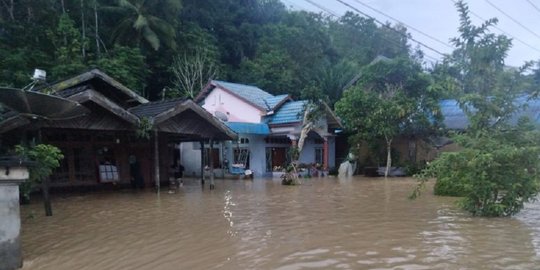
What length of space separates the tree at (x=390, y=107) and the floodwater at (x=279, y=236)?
1110cm

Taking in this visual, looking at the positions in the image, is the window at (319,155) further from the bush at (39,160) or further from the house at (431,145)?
the bush at (39,160)

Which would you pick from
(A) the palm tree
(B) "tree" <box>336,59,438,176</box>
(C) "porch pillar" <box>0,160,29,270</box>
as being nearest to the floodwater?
(C) "porch pillar" <box>0,160,29,270</box>

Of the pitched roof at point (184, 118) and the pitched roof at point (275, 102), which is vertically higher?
the pitched roof at point (275, 102)

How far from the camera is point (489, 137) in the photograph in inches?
365

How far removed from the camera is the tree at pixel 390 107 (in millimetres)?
23328

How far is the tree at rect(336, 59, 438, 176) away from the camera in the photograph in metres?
23.3

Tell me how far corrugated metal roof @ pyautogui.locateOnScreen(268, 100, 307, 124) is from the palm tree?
404 inches

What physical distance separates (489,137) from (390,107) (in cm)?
1396

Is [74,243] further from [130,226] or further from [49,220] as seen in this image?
[49,220]

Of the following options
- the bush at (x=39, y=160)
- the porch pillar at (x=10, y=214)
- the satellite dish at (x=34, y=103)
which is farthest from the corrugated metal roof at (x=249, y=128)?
the porch pillar at (x=10, y=214)

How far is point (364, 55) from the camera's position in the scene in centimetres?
4653

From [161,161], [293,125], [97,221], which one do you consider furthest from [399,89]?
[97,221]

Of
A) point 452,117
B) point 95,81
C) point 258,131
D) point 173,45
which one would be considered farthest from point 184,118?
point 452,117

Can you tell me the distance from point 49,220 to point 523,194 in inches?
399
